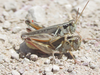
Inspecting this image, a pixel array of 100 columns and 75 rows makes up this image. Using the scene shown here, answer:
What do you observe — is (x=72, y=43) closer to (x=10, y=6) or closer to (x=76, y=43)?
(x=76, y=43)

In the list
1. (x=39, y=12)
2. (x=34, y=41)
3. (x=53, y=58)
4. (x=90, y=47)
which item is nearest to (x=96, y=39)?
(x=90, y=47)

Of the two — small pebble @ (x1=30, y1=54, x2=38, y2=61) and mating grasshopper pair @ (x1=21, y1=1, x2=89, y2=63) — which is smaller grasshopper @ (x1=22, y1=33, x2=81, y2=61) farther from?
small pebble @ (x1=30, y1=54, x2=38, y2=61)

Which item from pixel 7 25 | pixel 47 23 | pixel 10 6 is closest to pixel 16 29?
pixel 7 25

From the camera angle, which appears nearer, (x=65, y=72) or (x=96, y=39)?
(x=65, y=72)

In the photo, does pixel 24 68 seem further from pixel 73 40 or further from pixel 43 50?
pixel 73 40

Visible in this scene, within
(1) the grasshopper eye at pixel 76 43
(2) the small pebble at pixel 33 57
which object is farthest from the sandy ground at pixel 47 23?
(1) the grasshopper eye at pixel 76 43
